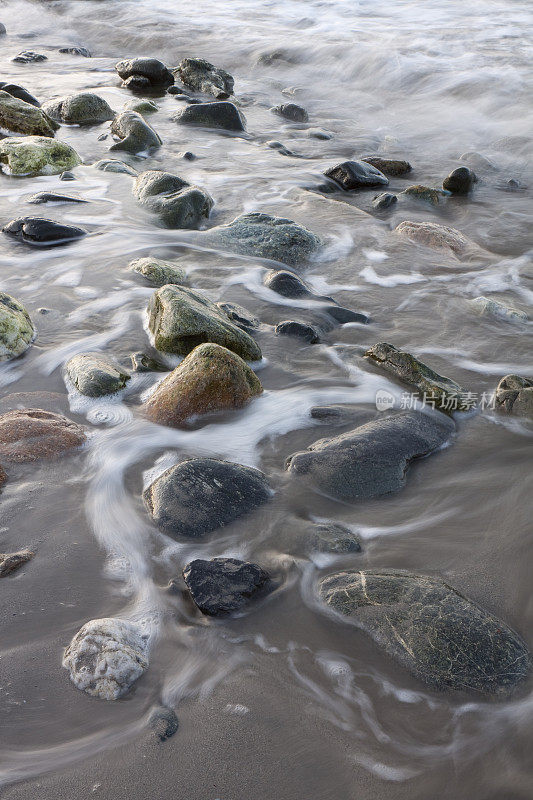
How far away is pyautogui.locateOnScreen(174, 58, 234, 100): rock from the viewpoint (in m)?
9.83

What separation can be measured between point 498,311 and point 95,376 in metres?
2.55

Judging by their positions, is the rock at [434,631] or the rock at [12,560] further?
the rock at [12,560]

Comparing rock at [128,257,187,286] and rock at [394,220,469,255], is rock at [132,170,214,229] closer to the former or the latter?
rock at [128,257,187,286]

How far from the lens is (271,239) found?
16.2ft

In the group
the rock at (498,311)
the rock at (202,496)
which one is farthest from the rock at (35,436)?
the rock at (498,311)

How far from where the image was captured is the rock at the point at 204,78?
9830 mm

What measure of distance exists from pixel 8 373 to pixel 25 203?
275cm

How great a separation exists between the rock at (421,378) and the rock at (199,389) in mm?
874

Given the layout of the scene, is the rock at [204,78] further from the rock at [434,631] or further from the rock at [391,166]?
the rock at [434,631]

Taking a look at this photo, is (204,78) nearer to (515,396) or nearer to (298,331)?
(298,331)

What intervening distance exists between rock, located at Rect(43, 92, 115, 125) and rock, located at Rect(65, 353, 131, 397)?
229 inches

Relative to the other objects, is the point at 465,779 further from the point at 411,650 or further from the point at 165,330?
the point at 165,330

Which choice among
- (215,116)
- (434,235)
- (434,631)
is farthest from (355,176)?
(434,631)

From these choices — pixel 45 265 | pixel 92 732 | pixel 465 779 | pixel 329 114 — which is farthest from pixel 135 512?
pixel 329 114
